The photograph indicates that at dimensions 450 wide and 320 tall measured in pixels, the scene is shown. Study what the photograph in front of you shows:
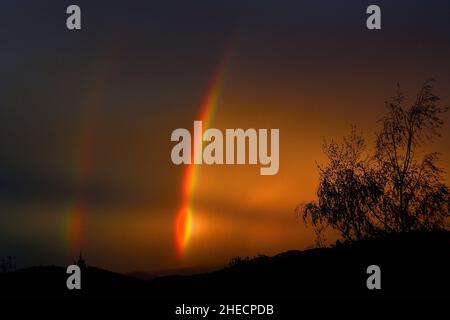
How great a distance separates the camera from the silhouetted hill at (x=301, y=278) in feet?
72.6

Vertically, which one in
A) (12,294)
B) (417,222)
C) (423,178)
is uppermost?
(423,178)

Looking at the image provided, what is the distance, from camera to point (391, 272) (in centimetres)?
2331

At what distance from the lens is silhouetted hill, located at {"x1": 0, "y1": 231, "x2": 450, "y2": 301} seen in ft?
72.6

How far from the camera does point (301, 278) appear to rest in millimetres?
24453

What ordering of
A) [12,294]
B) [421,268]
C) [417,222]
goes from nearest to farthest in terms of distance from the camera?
[421,268], [12,294], [417,222]

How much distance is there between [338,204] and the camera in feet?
110
